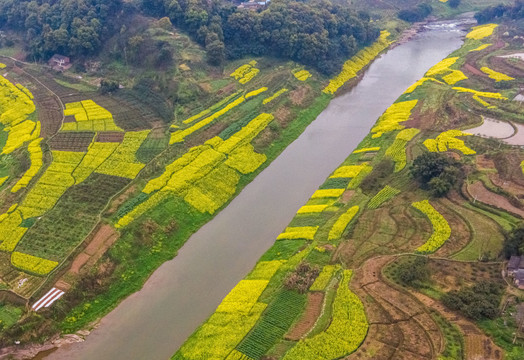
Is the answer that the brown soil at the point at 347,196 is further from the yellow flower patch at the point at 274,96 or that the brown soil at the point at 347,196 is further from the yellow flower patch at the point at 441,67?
the yellow flower patch at the point at 441,67

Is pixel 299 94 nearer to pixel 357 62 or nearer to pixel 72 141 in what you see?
pixel 357 62

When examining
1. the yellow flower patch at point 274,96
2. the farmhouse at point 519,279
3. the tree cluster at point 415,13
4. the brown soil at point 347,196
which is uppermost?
the tree cluster at point 415,13

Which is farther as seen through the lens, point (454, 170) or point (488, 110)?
point (488, 110)

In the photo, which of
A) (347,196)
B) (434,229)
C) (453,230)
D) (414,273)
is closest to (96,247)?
(347,196)

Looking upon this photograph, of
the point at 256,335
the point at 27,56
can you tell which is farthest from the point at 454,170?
the point at 27,56

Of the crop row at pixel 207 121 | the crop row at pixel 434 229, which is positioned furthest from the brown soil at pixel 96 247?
the crop row at pixel 434 229

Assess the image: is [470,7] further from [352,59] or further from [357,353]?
[357,353]

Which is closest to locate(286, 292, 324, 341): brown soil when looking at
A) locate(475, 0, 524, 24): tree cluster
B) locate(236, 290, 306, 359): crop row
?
locate(236, 290, 306, 359): crop row
